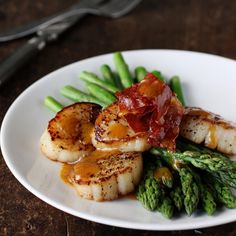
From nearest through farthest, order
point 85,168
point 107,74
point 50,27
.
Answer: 1. point 85,168
2. point 107,74
3. point 50,27

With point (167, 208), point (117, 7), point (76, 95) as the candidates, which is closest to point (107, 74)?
point (76, 95)

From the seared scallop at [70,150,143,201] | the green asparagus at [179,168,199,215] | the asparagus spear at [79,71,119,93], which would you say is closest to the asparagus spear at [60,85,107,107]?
the asparagus spear at [79,71,119,93]

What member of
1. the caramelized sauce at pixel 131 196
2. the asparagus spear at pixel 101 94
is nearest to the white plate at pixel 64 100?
the caramelized sauce at pixel 131 196

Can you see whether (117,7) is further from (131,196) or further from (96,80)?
(131,196)

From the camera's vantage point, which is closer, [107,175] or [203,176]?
[107,175]

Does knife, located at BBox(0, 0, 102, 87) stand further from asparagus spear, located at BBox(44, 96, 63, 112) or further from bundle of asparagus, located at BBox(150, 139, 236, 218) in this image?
bundle of asparagus, located at BBox(150, 139, 236, 218)
